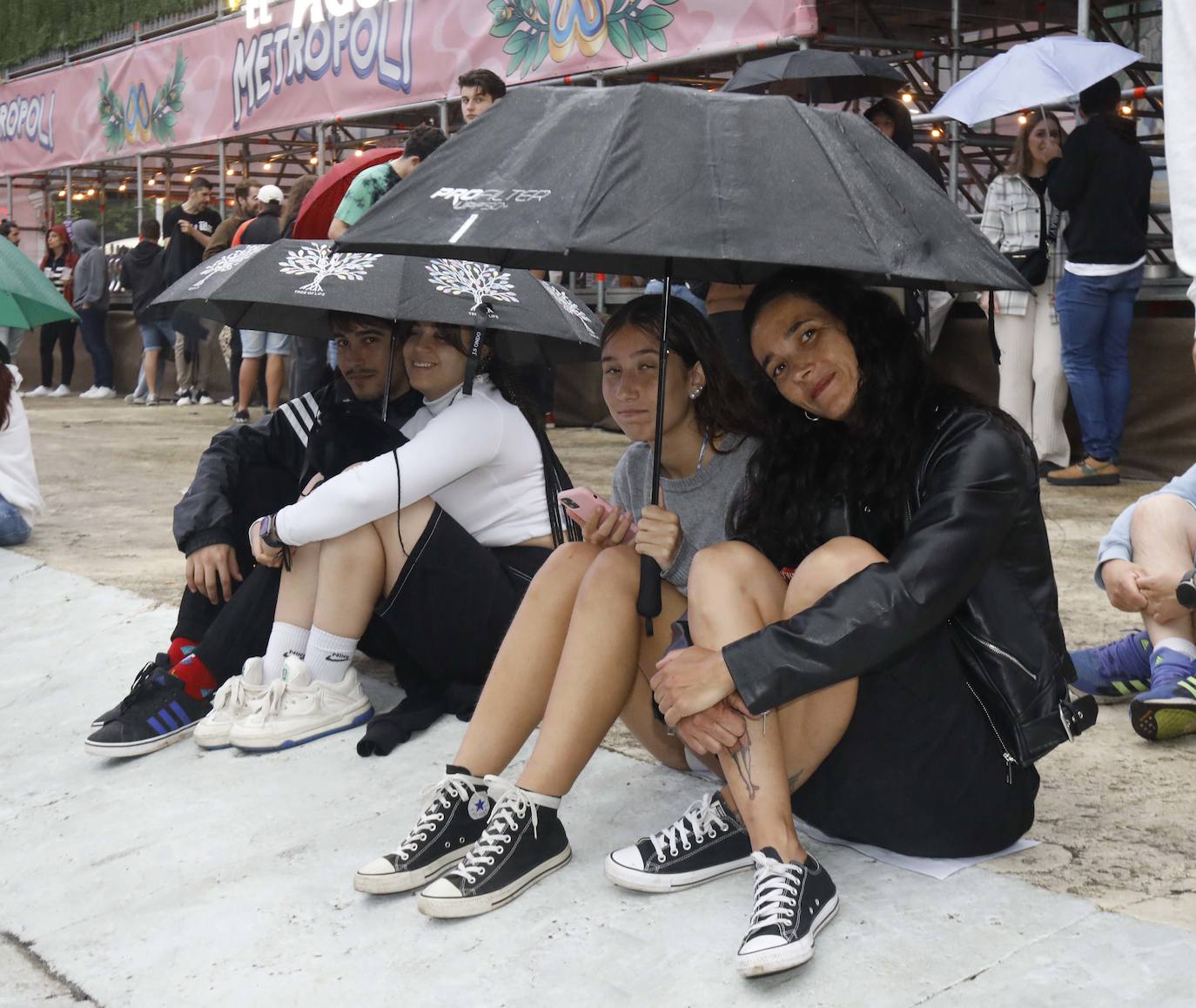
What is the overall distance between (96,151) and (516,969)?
17.3 m

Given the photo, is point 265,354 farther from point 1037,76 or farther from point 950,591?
point 950,591

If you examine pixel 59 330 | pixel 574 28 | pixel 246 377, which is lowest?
pixel 59 330

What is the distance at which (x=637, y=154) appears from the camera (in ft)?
7.71

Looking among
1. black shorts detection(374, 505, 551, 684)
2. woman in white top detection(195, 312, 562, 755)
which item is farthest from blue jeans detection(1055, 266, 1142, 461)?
black shorts detection(374, 505, 551, 684)

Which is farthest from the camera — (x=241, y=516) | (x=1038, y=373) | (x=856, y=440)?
(x=1038, y=373)

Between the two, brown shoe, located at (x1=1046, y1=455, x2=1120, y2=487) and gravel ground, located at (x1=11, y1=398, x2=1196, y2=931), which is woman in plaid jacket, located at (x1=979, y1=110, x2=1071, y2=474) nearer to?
brown shoe, located at (x1=1046, y1=455, x2=1120, y2=487)

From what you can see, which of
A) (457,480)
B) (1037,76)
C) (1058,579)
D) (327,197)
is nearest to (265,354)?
(327,197)

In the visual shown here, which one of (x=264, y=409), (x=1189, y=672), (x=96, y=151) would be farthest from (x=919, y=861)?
(x=96, y=151)

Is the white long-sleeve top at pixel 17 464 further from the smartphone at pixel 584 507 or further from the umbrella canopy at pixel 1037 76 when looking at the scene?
the umbrella canopy at pixel 1037 76

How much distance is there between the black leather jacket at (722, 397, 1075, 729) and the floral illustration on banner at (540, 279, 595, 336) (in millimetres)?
1470

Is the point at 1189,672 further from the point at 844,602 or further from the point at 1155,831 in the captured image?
the point at 844,602

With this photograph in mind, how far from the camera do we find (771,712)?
2.38 m

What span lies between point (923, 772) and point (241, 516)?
217cm

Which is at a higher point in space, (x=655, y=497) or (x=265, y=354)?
(x=655, y=497)
